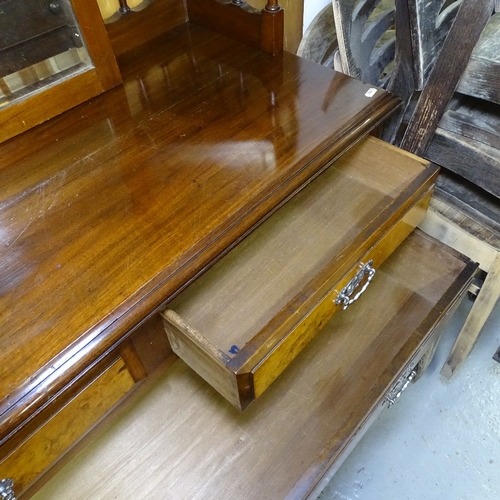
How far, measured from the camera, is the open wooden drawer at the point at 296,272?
21.0 inches

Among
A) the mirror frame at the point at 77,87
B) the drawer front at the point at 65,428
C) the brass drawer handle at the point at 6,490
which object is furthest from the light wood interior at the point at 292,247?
the mirror frame at the point at 77,87

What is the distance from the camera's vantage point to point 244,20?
83 cm

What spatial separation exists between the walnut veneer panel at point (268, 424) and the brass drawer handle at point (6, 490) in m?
0.11

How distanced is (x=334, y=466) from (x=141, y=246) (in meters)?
0.39

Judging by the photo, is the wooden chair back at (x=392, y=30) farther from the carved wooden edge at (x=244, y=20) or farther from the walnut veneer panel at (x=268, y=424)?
the walnut veneer panel at (x=268, y=424)

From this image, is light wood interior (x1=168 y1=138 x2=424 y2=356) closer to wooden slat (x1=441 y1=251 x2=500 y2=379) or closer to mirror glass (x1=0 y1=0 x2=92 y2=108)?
wooden slat (x1=441 y1=251 x2=500 y2=379)

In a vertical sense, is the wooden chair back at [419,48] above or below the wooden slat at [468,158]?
above

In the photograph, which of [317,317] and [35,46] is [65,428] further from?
[35,46]

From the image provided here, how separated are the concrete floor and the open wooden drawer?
489mm

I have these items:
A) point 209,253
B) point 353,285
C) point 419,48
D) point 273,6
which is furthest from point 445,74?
point 209,253

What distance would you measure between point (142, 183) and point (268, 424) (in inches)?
14.8

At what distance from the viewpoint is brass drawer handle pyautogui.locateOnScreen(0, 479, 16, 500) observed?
1.57 feet

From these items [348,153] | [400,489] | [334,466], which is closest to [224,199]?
[348,153]

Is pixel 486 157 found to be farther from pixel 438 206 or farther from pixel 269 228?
pixel 269 228
